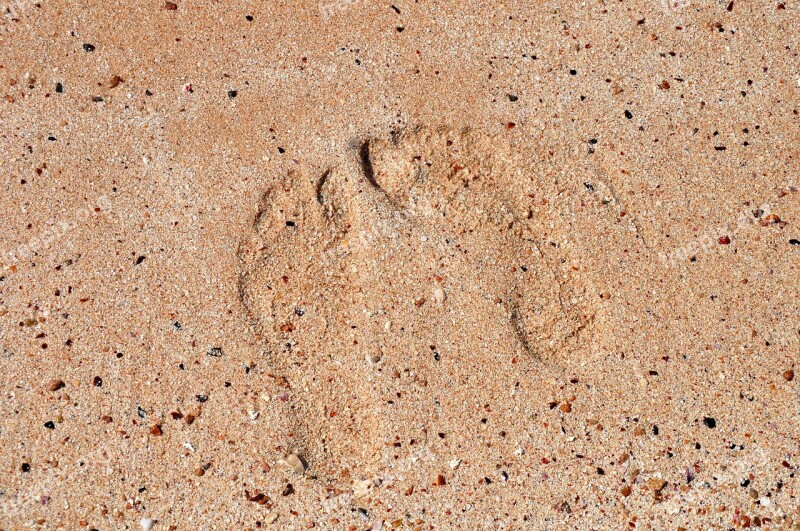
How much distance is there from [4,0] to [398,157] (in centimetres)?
222

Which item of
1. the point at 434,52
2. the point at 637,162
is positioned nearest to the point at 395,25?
the point at 434,52

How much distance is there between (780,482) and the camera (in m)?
3.38

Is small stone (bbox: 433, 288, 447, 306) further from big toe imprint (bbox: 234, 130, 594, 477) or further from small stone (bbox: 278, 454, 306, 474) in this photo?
small stone (bbox: 278, 454, 306, 474)

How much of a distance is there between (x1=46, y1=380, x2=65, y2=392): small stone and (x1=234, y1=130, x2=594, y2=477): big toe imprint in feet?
3.11

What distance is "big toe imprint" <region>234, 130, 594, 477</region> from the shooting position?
3.39 metres

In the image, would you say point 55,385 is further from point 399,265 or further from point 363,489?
point 399,265

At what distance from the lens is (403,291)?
3.48 metres

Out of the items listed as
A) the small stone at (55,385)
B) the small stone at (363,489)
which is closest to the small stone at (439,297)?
the small stone at (363,489)

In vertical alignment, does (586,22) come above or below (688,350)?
above

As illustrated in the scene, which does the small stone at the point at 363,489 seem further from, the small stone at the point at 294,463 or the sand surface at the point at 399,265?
the small stone at the point at 294,463

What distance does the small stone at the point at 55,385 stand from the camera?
3361 millimetres

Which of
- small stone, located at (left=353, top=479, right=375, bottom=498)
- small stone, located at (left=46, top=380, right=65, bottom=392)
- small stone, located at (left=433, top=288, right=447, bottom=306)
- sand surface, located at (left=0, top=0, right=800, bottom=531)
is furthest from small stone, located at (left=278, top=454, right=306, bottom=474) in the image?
small stone, located at (left=46, top=380, right=65, bottom=392)

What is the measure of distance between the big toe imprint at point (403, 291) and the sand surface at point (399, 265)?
0.01 metres

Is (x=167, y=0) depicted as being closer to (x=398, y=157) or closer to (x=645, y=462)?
(x=398, y=157)
